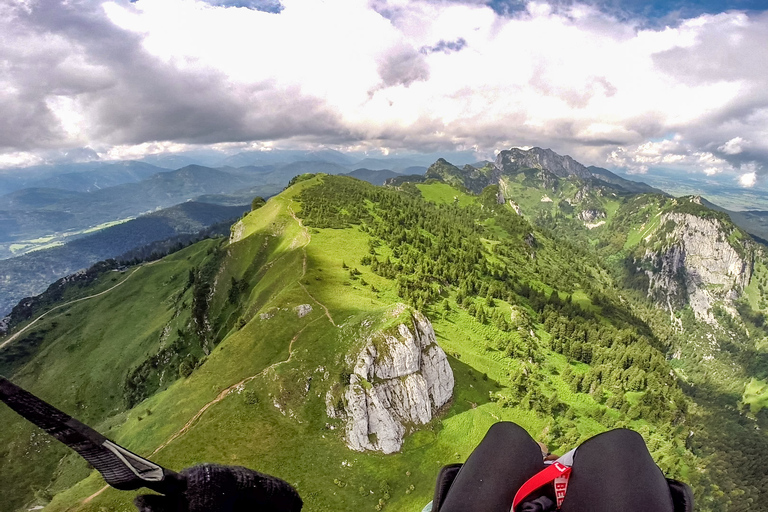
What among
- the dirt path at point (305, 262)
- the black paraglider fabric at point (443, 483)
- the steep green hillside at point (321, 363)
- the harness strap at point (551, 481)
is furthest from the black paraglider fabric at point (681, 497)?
the dirt path at point (305, 262)

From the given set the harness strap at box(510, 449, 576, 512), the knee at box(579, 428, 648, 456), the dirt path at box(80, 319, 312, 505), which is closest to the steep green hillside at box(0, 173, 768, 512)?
the dirt path at box(80, 319, 312, 505)

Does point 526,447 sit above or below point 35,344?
above

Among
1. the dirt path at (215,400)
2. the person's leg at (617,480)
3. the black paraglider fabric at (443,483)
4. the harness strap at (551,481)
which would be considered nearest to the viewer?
the person's leg at (617,480)

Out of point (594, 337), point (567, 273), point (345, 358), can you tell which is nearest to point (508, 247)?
point (567, 273)

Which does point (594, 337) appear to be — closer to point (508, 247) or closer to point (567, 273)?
point (508, 247)

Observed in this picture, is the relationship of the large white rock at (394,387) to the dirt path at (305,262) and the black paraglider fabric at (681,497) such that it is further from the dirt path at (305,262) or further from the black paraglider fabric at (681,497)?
the black paraglider fabric at (681,497)

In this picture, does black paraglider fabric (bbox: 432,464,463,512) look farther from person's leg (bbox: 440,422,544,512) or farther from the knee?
the knee
